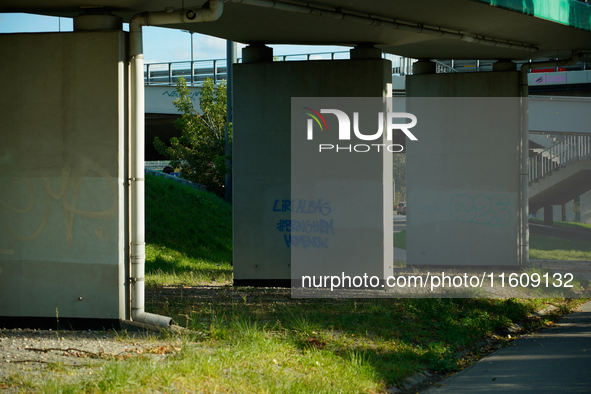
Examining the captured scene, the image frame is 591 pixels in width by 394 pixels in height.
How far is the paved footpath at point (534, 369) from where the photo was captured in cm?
613

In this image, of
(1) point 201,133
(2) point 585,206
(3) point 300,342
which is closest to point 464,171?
(3) point 300,342

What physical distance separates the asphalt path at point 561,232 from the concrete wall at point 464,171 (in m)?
17.9

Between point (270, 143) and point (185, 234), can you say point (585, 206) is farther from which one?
point (270, 143)

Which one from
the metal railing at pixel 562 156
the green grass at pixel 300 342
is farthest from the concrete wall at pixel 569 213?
the green grass at pixel 300 342

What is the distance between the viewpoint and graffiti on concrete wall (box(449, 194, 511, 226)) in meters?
15.4

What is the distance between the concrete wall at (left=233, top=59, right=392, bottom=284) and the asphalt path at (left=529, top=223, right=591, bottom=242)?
23641 millimetres

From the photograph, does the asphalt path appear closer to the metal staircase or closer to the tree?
the metal staircase

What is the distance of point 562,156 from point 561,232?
6.50 metres

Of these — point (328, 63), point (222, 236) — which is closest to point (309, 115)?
point (328, 63)

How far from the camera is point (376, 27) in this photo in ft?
36.2

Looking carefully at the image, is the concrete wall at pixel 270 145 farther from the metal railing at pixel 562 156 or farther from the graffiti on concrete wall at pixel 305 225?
the metal railing at pixel 562 156

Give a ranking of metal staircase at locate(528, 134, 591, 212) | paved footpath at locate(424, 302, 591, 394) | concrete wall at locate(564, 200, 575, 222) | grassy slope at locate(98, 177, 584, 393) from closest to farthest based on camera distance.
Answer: grassy slope at locate(98, 177, 584, 393)
paved footpath at locate(424, 302, 591, 394)
metal staircase at locate(528, 134, 591, 212)
concrete wall at locate(564, 200, 575, 222)

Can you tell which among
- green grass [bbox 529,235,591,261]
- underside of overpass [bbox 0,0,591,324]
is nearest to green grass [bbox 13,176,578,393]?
underside of overpass [bbox 0,0,591,324]

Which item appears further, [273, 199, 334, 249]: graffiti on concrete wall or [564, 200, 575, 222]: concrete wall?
[564, 200, 575, 222]: concrete wall
